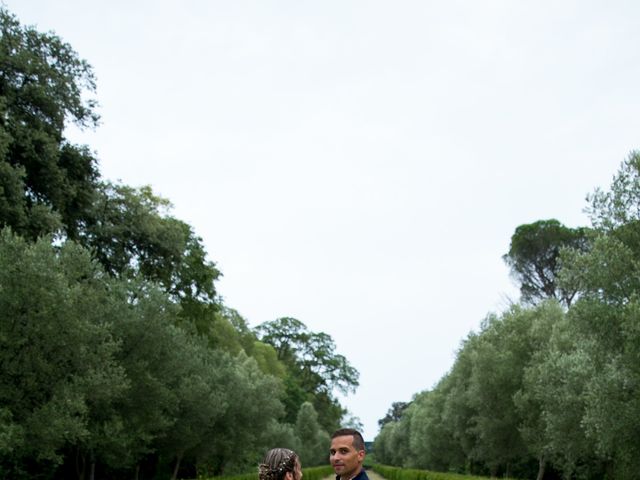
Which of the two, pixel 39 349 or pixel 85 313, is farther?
pixel 85 313

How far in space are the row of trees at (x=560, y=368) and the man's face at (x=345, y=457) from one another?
56.8 ft

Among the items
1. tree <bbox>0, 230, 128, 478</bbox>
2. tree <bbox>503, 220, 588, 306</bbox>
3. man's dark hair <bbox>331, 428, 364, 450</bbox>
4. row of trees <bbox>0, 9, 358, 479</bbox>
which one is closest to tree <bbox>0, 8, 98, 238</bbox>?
row of trees <bbox>0, 9, 358, 479</bbox>

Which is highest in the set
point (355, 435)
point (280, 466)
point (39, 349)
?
point (39, 349)

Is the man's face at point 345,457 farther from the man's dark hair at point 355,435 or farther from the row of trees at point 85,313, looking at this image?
the row of trees at point 85,313

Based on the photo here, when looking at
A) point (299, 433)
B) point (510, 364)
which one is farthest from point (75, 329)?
point (299, 433)

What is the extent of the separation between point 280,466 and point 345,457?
583 mm

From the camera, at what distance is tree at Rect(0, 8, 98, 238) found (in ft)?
86.9

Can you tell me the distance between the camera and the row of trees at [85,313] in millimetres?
20828

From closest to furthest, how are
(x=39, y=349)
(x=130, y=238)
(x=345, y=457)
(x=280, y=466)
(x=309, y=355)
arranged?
(x=280, y=466) < (x=345, y=457) < (x=39, y=349) < (x=130, y=238) < (x=309, y=355)

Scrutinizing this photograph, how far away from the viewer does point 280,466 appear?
4.31m

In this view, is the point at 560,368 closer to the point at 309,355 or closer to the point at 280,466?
the point at 280,466

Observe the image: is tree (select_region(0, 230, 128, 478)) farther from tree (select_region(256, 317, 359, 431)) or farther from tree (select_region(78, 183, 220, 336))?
tree (select_region(256, 317, 359, 431))

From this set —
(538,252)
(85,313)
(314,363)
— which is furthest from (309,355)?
(85,313)

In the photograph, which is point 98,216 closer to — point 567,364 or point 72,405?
point 72,405
